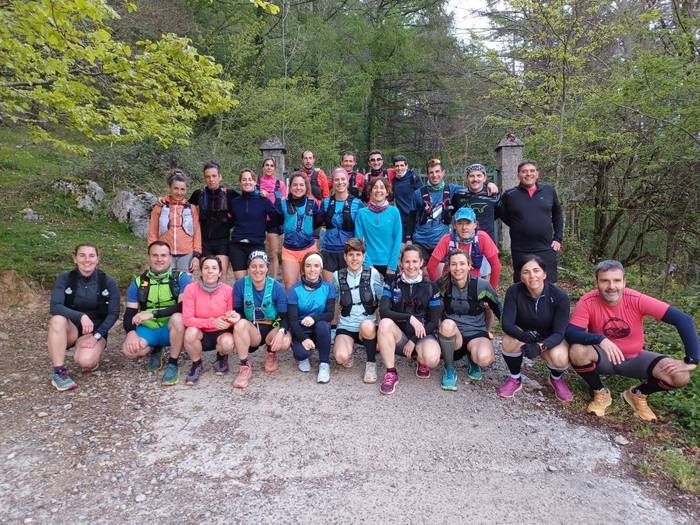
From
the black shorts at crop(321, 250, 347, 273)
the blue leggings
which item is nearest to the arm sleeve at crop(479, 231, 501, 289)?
the black shorts at crop(321, 250, 347, 273)

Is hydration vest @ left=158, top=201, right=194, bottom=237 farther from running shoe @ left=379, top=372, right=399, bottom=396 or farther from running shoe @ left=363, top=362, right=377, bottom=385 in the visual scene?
running shoe @ left=379, top=372, right=399, bottom=396

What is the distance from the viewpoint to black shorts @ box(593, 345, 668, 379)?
3.67 m

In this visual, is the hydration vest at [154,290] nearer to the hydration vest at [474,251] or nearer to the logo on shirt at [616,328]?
the hydration vest at [474,251]

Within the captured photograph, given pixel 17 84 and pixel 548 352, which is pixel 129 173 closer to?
pixel 17 84

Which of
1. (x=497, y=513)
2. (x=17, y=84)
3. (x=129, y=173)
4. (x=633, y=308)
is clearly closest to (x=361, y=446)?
(x=497, y=513)

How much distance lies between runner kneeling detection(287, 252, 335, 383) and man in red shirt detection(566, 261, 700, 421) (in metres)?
2.24

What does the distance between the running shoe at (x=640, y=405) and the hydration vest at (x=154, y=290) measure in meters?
4.32

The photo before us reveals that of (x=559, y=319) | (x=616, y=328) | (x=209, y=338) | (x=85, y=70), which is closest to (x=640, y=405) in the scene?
(x=616, y=328)

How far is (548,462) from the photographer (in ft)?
10.2

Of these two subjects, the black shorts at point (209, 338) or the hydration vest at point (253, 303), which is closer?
the black shorts at point (209, 338)

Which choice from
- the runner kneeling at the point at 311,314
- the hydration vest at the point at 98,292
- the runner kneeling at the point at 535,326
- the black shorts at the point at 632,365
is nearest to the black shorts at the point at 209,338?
the runner kneeling at the point at 311,314

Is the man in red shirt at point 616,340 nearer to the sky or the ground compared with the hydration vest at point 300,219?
nearer to the ground

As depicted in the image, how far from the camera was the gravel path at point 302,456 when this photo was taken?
8.64 feet

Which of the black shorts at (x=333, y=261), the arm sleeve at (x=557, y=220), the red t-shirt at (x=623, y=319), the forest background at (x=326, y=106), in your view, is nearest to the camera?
the red t-shirt at (x=623, y=319)
